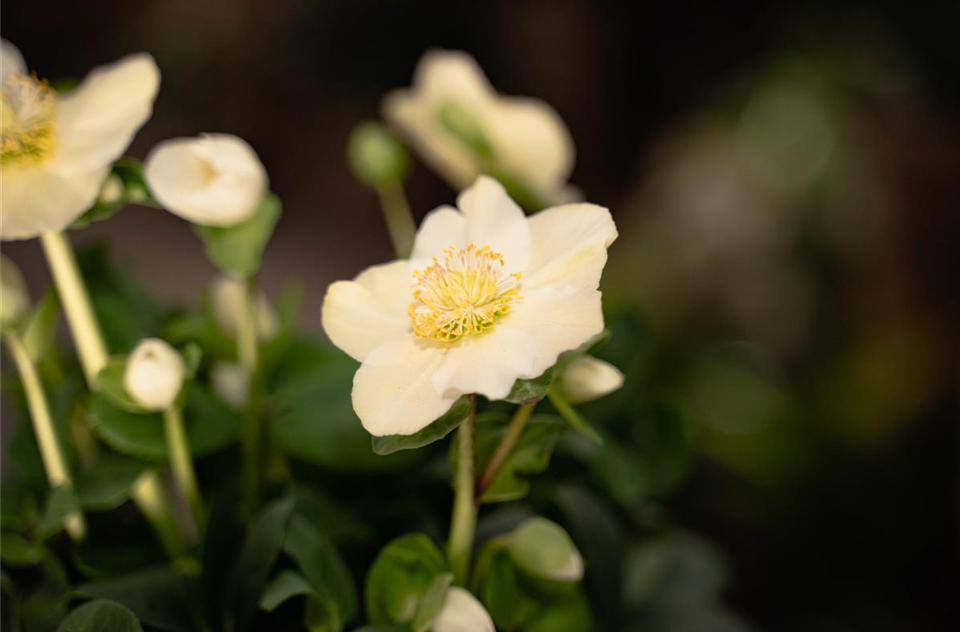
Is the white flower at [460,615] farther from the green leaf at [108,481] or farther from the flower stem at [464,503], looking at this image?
the green leaf at [108,481]

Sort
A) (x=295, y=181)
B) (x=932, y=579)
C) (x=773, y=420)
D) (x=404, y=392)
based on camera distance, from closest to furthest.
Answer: (x=404, y=392)
(x=932, y=579)
(x=773, y=420)
(x=295, y=181)

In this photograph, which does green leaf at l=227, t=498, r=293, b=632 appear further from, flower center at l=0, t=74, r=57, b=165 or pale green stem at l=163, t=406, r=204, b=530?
flower center at l=0, t=74, r=57, b=165

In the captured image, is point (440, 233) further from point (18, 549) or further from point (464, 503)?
point (18, 549)

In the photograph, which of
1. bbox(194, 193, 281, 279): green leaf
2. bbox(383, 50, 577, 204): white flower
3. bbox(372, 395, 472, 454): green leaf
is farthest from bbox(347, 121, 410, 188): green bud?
bbox(372, 395, 472, 454): green leaf

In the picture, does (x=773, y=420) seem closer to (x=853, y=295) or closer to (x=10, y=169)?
(x=853, y=295)

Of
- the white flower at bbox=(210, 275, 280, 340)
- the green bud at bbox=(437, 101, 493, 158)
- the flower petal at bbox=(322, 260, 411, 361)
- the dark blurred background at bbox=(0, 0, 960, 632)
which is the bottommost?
the dark blurred background at bbox=(0, 0, 960, 632)

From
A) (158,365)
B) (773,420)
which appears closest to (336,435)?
(158,365)
